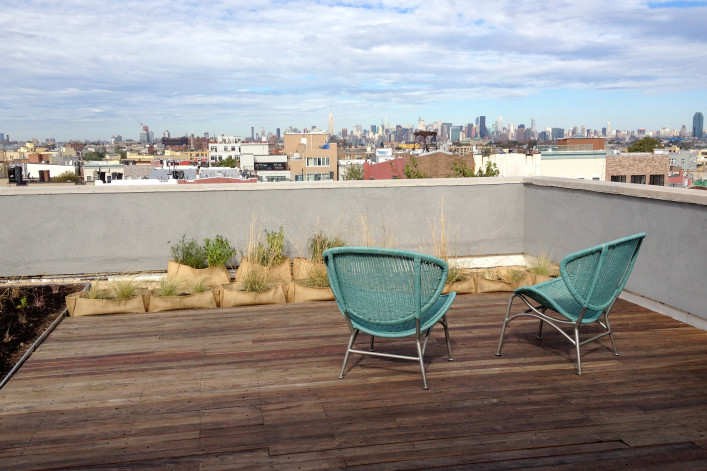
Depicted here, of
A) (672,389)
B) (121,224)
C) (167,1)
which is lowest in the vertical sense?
(672,389)

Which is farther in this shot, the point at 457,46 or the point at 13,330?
the point at 457,46

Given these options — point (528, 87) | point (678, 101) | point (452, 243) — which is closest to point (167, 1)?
point (452, 243)

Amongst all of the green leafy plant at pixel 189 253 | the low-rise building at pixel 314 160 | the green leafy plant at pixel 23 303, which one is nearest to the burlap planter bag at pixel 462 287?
the green leafy plant at pixel 189 253

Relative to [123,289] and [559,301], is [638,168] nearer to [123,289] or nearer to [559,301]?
[559,301]

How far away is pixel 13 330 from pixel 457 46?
30.2 metres

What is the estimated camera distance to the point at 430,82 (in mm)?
106312

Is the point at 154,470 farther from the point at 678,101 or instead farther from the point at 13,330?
the point at 678,101

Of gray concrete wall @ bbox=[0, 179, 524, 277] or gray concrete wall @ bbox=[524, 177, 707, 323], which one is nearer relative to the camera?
gray concrete wall @ bbox=[524, 177, 707, 323]

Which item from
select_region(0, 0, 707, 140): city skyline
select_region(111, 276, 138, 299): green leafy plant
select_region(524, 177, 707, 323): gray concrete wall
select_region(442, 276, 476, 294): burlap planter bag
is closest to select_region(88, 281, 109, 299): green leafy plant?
select_region(111, 276, 138, 299): green leafy plant

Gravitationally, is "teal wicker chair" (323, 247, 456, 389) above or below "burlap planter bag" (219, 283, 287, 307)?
above

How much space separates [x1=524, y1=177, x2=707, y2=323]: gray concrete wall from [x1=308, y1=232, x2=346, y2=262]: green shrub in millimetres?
2315

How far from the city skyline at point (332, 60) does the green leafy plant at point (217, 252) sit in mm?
9321

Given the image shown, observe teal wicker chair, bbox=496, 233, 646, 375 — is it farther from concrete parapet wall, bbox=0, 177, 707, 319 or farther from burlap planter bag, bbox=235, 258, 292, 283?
burlap planter bag, bbox=235, 258, 292, 283

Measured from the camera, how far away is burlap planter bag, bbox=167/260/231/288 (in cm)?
592
